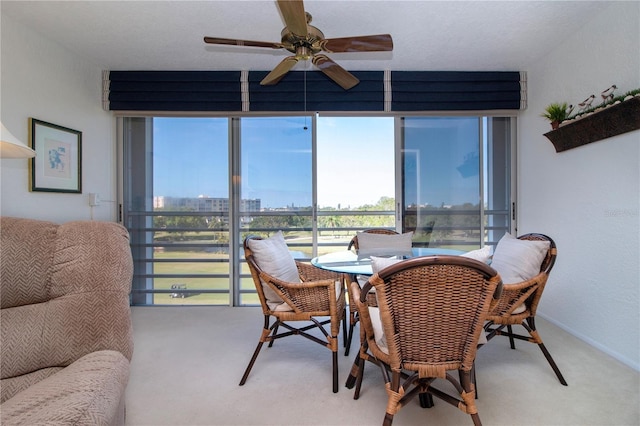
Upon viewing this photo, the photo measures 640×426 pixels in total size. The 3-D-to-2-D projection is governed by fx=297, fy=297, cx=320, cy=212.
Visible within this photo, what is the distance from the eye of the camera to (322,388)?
1.81 m

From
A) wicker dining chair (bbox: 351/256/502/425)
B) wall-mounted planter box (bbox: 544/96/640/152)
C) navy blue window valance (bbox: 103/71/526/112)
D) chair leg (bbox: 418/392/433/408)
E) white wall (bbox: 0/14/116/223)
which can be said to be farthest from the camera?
navy blue window valance (bbox: 103/71/526/112)

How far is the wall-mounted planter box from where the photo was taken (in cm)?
200

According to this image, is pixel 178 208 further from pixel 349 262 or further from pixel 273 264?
pixel 349 262

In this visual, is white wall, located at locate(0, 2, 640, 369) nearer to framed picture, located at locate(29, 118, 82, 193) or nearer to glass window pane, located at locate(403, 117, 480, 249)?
framed picture, located at locate(29, 118, 82, 193)

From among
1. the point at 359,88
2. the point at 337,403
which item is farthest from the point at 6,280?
the point at 359,88

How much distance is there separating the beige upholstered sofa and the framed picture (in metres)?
1.85

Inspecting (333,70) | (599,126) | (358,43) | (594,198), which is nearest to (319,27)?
(333,70)

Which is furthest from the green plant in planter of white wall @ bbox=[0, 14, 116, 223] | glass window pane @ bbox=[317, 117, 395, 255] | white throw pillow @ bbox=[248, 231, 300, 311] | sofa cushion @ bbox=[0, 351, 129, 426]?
white wall @ bbox=[0, 14, 116, 223]

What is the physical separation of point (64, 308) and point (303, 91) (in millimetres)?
2767

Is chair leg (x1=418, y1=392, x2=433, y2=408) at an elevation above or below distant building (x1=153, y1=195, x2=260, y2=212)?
below

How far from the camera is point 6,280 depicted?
1073mm

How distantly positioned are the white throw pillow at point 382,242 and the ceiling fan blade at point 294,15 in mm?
1686

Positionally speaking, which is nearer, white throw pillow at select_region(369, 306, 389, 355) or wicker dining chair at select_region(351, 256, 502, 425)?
wicker dining chair at select_region(351, 256, 502, 425)

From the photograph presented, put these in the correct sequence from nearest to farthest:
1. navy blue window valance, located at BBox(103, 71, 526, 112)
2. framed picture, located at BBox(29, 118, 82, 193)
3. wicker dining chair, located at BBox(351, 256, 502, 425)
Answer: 1. wicker dining chair, located at BBox(351, 256, 502, 425)
2. framed picture, located at BBox(29, 118, 82, 193)
3. navy blue window valance, located at BBox(103, 71, 526, 112)
